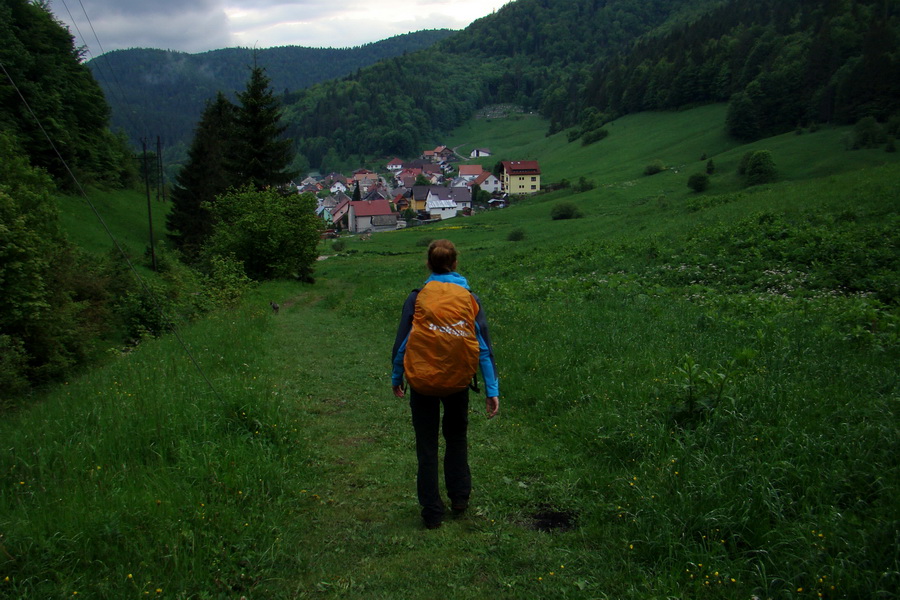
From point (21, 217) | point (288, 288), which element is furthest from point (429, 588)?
point (288, 288)

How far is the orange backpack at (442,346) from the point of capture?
12.7 feet

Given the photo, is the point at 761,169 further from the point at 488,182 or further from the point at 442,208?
the point at 488,182

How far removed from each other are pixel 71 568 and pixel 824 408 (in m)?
5.73

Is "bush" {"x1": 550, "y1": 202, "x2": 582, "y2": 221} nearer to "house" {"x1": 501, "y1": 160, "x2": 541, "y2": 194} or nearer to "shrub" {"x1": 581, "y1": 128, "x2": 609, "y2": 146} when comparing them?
"house" {"x1": 501, "y1": 160, "x2": 541, "y2": 194}

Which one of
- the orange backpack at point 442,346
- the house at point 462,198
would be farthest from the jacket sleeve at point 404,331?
the house at point 462,198

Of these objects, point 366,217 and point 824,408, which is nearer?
point 824,408

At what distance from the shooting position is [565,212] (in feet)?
178

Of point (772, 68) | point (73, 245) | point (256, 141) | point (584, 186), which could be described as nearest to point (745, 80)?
point (772, 68)

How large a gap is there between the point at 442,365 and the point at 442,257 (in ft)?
2.93

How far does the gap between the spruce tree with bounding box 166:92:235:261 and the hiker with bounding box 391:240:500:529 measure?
38.5 metres

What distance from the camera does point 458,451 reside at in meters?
4.40

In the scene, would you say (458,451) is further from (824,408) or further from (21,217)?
(21,217)

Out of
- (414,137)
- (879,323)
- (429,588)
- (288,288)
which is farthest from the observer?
(414,137)

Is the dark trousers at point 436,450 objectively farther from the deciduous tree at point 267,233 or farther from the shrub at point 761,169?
the shrub at point 761,169
